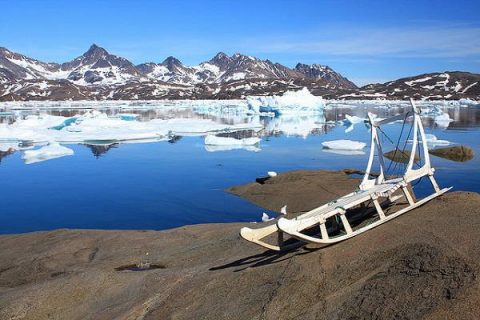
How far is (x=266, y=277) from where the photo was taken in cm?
511

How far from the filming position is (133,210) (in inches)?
472

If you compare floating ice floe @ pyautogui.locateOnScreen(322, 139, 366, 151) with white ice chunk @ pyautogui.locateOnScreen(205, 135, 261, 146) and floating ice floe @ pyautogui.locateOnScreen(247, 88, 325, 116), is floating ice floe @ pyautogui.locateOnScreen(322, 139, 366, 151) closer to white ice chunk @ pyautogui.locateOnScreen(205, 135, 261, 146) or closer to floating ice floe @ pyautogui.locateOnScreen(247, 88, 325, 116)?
white ice chunk @ pyautogui.locateOnScreen(205, 135, 261, 146)

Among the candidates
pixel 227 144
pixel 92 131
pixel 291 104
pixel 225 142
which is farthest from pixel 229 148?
pixel 291 104

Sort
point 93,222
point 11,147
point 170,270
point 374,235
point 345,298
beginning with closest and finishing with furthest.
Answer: point 345,298, point 374,235, point 170,270, point 93,222, point 11,147

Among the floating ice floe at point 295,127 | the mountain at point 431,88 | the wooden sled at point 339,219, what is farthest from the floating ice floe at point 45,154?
the mountain at point 431,88

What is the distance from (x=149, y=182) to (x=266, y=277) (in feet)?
36.1

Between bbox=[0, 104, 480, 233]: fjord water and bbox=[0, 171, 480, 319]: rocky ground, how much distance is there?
3.03 meters

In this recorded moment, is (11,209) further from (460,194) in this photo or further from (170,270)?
(460,194)

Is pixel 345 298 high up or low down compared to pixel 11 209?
up

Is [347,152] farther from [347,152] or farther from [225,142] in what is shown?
[225,142]

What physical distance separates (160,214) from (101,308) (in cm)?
615

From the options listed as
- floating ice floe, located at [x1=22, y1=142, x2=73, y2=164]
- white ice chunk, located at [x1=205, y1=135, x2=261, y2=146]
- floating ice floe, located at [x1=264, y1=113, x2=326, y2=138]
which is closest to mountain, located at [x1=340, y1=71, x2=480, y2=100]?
floating ice floe, located at [x1=264, y1=113, x2=326, y2=138]

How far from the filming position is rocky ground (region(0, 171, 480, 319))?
4.00m

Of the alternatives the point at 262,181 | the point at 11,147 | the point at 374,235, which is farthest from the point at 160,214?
the point at 11,147
